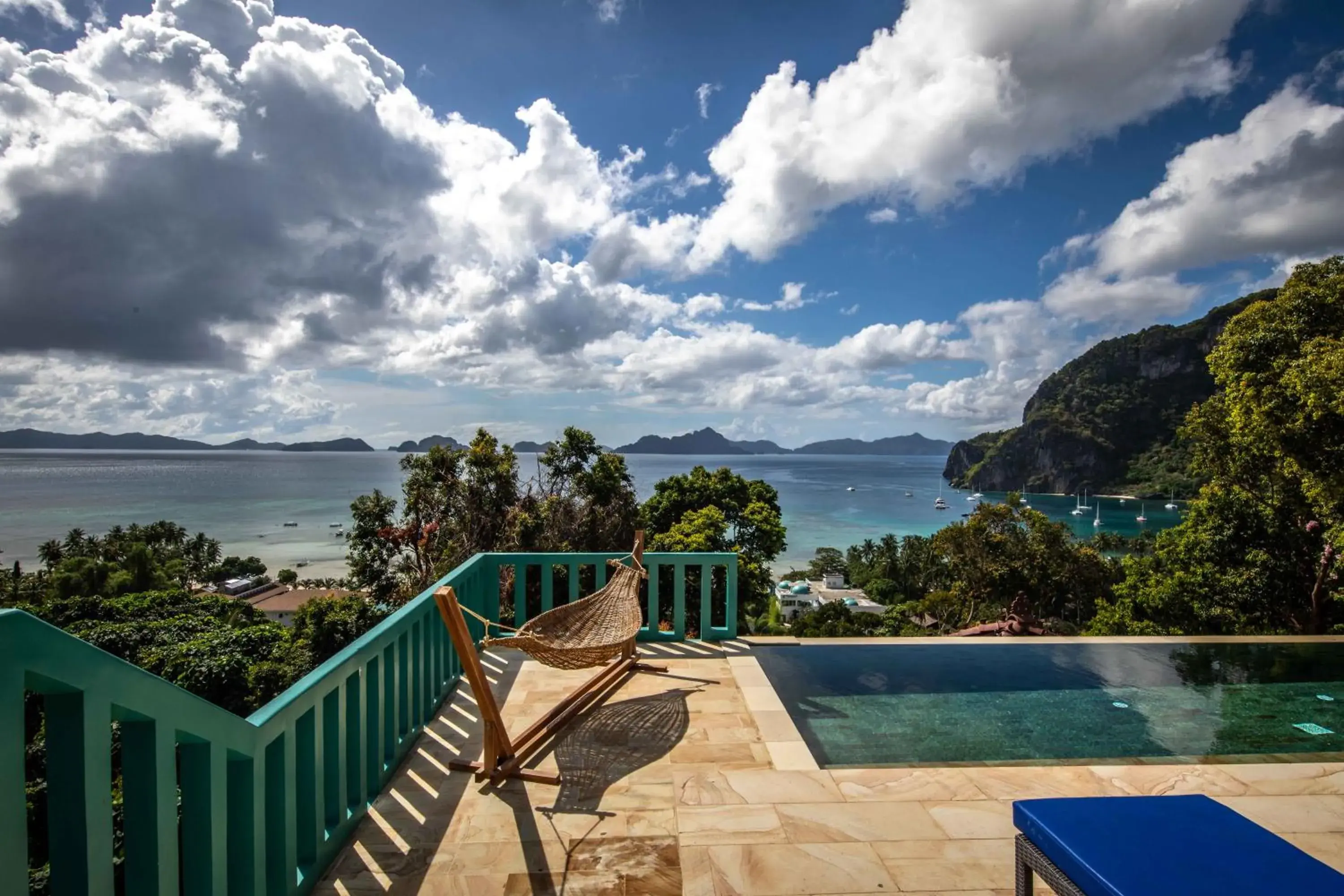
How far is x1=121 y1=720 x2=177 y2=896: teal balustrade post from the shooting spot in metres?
1.29

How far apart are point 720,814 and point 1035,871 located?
1.23 meters

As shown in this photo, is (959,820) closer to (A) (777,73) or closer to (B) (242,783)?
(B) (242,783)

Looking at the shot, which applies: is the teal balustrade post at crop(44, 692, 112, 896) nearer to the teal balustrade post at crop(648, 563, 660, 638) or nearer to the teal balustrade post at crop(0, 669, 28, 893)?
the teal balustrade post at crop(0, 669, 28, 893)

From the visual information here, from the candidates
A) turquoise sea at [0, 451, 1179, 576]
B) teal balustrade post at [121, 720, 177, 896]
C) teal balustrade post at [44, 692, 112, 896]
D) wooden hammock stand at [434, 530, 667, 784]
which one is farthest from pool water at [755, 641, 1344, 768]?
turquoise sea at [0, 451, 1179, 576]

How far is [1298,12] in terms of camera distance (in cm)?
749

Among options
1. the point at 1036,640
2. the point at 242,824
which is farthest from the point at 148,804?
the point at 1036,640

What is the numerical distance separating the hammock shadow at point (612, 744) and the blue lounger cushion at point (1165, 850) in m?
1.64

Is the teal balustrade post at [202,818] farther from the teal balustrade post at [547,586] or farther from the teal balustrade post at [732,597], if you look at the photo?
the teal balustrade post at [732,597]

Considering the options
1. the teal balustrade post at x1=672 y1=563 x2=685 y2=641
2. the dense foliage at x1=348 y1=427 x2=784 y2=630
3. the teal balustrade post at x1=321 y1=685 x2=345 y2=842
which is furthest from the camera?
the dense foliage at x1=348 y1=427 x2=784 y2=630

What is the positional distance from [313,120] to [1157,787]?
34.1ft

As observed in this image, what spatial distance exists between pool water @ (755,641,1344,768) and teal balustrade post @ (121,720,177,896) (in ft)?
8.01

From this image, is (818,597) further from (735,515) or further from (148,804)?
(148,804)

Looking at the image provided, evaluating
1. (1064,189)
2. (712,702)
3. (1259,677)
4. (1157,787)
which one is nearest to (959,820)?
(1157,787)

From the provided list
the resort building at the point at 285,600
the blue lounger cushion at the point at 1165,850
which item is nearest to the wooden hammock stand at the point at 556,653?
the blue lounger cushion at the point at 1165,850
